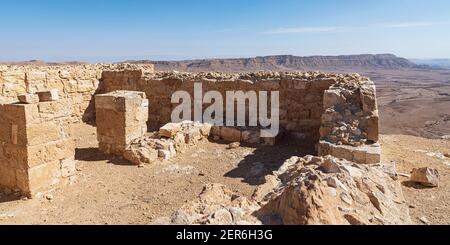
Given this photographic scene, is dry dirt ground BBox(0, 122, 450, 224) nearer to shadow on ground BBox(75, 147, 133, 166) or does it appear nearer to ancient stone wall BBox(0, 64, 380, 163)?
shadow on ground BBox(75, 147, 133, 166)

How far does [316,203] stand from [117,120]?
6.80 meters

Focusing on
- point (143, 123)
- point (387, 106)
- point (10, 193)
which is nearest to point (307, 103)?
point (143, 123)

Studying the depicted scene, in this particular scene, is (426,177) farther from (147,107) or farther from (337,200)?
(147,107)

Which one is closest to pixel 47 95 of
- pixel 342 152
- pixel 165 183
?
pixel 165 183

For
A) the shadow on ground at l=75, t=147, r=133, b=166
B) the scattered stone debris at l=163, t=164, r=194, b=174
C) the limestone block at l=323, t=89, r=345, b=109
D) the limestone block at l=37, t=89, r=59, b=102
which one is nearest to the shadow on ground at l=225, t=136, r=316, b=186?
the scattered stone debris at l=163, t=164, r=194, b=174

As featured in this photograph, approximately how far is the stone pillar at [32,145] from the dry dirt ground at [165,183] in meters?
0.30

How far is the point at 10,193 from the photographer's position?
6.68 m

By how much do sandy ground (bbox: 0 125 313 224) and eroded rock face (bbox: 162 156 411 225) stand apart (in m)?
2.30

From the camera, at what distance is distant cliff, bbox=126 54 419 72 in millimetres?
70438

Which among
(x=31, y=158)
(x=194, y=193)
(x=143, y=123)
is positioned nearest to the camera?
(x=31, y=158)

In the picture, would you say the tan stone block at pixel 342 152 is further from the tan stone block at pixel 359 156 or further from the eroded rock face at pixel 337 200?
the eroded rock face at pixel 337 200

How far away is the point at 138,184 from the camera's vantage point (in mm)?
7398

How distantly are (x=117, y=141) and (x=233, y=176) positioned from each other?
315 centimetres

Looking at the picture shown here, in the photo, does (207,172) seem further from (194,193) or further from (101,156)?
(101,156)
